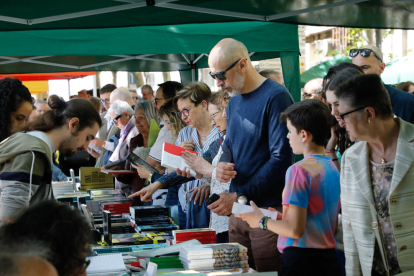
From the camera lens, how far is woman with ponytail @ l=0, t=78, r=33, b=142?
304 centimetres

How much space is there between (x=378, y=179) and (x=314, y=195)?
0.29 metres

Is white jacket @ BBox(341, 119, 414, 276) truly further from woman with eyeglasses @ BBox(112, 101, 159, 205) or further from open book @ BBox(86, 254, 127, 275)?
woman with eyeglasses @ BBox(112, 101, 159, 205)

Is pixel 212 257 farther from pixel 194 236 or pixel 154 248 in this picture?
pixel 154 248


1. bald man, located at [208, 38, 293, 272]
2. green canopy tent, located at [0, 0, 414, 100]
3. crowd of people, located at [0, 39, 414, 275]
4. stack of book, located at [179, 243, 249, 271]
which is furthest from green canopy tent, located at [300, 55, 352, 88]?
stack of book, located at [179, 243, 249, 271]

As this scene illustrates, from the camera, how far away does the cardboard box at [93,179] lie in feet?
17.3

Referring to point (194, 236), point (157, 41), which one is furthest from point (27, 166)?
point (157, 41)

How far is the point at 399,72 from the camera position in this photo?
9.62m

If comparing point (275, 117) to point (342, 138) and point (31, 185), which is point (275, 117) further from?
point (31, 185)

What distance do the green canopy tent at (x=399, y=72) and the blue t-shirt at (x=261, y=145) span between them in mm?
7708

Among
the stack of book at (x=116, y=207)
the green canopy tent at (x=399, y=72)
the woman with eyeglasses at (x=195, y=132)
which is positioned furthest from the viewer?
the green canopy tent at (x=399, y=72)

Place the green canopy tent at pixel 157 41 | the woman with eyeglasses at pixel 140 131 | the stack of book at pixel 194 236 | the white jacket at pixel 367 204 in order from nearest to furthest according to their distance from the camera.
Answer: the white jacket at pixel 367 204 → the stack of book at pixel 194 236 → the green canopy tent at pixel 157 41 → the woman with eyeglasses at pixel 140 131

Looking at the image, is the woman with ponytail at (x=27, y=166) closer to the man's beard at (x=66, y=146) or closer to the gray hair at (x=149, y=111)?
the man's beard at (x=66, y=146)

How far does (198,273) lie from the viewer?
82.6 inches

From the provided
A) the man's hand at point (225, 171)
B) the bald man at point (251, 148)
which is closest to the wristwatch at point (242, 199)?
the bald man at point (251, 148)
